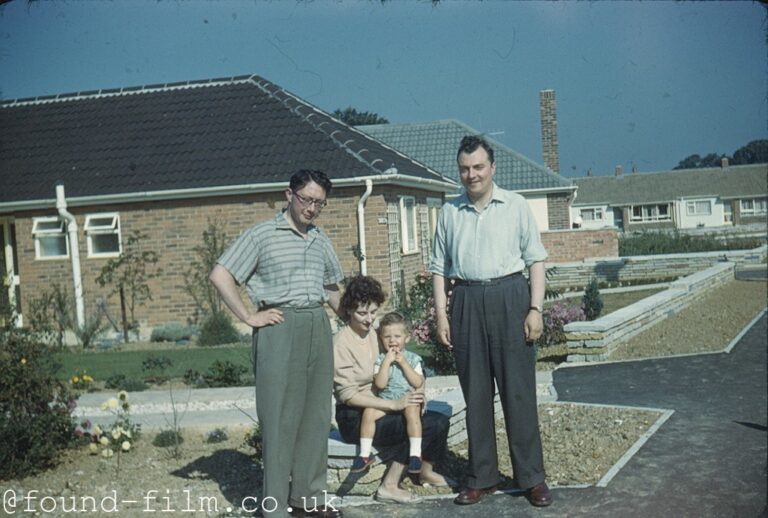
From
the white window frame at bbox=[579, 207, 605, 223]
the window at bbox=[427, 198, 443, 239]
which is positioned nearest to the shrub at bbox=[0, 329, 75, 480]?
the window at bbox=[427, 198, 443, 239]

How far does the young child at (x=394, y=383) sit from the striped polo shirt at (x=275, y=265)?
68 cm

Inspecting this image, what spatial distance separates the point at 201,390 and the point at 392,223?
8348mm

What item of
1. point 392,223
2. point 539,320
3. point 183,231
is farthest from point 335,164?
point 539,320

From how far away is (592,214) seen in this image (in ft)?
161

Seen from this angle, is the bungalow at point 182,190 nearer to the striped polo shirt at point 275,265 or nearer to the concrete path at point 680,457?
the concrete path at point 680,457

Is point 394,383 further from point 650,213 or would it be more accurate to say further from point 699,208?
point 699,208

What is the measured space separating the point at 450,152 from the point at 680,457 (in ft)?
86.0

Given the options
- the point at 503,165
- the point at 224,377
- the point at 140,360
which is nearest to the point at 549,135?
the point at 503,165

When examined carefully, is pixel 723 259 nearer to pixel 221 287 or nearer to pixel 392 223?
pixel 392 223

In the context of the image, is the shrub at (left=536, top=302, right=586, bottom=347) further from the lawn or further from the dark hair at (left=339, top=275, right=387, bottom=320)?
the dark hair at (left=339, top=275, right=387, bottom=320)

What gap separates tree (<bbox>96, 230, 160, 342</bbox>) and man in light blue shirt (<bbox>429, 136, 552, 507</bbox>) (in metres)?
12.4

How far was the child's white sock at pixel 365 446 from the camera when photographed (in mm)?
5023

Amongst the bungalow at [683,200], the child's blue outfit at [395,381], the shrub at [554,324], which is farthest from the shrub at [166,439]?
the bungalow at [683,200]

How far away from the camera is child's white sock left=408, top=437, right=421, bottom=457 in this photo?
16.4 feet
